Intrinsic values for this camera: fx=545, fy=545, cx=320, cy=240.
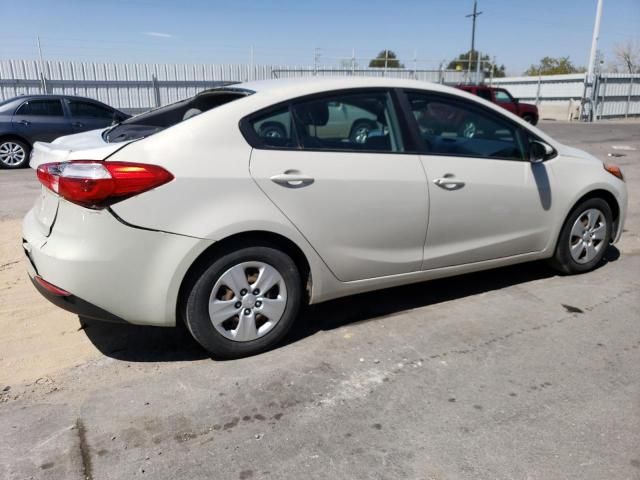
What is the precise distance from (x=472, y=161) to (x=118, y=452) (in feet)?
9.41

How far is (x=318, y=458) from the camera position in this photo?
7.97 ft

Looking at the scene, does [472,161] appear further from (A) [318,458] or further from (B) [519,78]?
(B) [519,78]

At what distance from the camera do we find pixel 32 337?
3.58m

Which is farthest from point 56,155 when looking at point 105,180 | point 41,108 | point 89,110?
point 89,110

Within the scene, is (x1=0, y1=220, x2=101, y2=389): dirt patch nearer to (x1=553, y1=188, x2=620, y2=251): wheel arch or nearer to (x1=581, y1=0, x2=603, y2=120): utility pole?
(x1=553, y1=188, x2=620, y2=251): wheel arch

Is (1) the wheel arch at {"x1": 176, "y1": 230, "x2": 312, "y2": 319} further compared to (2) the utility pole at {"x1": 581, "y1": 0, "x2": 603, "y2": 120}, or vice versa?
(2) the utility pole at {"x1": 581, "y1": 0, "x2": 603, "y2": 120}

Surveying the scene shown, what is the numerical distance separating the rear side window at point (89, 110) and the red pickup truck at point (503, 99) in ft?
40.4

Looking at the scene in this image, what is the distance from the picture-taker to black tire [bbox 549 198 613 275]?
4.48 meters

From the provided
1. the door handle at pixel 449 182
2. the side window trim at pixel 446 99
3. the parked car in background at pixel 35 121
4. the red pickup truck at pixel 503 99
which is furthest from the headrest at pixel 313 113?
the red pickup truck at pixel 503 99

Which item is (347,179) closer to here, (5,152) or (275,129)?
(275,129)

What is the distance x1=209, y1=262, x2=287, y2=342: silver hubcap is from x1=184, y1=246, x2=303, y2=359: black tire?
0.08 ft

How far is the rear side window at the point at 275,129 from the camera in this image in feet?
10.4

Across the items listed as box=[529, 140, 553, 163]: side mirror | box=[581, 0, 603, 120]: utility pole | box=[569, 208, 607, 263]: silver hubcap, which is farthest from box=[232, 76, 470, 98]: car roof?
box=[581, 0, 603, 120]: utility pole

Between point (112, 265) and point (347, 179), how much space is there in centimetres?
143
